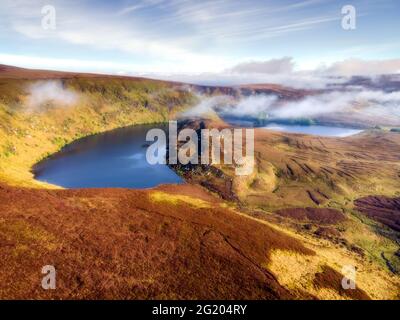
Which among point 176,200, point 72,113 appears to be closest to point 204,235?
point 176,200

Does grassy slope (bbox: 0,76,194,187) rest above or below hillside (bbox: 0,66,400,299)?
above

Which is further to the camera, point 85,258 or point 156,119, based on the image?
point 156,119

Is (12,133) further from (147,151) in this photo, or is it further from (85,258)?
(85,258)

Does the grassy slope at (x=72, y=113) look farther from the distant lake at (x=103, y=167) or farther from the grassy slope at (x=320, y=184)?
the grassy slope at (x=320, y=184)

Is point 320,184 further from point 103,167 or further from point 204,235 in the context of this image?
point 103,167

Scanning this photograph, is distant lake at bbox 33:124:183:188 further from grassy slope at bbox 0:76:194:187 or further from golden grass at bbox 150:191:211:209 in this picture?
golden grass at bbox 150:191:211:209

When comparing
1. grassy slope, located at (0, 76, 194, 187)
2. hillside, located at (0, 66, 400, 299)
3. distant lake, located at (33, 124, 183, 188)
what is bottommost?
hillside, located at (0, 66, 400, 299)

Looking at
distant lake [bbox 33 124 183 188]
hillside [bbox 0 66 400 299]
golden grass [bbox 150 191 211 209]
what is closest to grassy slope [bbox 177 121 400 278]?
hillside [bbox 0 66 400 299]

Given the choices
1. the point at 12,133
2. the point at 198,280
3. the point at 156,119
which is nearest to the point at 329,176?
the point at 198,280

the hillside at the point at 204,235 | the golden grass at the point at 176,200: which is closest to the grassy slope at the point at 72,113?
the hillside at the point at 204,235
